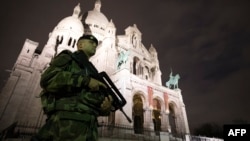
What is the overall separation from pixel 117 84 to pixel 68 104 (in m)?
17.7

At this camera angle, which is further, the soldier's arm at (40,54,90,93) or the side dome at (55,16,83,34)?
the side dome at (55,16,83,34)

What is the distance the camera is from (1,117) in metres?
18.4

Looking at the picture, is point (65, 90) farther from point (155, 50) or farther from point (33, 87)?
point (155, 50)

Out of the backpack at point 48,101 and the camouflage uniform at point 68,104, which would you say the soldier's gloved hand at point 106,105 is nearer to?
the camouflage uniform at point 68,104

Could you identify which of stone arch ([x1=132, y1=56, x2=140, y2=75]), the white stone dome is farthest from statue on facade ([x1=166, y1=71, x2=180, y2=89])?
the white stone dome

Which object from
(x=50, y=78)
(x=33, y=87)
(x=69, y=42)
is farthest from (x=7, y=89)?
(x=50, y=78)

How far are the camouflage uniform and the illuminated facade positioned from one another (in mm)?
13852

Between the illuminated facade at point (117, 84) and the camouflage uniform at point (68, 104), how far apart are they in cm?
1385

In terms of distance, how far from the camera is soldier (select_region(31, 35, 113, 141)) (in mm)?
2451

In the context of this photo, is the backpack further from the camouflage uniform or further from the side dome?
the side dome

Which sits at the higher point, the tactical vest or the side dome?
the side dome

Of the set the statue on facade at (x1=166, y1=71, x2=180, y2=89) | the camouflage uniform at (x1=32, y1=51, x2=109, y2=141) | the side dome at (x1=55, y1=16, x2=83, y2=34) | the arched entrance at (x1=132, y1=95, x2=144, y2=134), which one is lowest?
the camouflage uniform at (x1=32, y1=51, x2=109, y2=141)

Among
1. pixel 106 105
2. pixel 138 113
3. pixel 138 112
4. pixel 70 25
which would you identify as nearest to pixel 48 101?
pixel 106 105

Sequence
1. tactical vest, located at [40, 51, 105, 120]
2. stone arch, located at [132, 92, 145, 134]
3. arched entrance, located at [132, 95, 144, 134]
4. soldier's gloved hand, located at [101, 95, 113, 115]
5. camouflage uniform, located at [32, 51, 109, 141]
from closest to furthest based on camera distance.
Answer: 1. camouflage uniform, located at [32, 51, 109, 141]
2. tactical vest, located at [40, 51, 105, 120]
3. soldier's gloved hand, located at [101, 95, 113, 115]
4. stone arch, located at [132, 92, 145, 134]
5. arched entrance, located at [132, 95, 144, 134]
